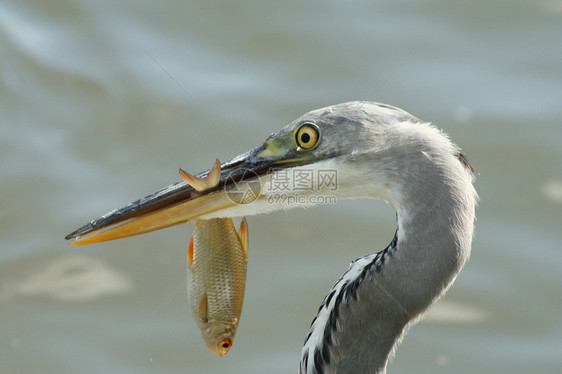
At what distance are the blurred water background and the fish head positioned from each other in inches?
46.7

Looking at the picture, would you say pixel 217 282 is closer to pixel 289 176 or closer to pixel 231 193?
pixel 231 193

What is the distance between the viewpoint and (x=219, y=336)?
10.3ft

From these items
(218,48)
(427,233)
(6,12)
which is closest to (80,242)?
(427,233)

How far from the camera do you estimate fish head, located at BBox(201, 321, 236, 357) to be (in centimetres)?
313

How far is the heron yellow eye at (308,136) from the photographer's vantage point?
303 cm

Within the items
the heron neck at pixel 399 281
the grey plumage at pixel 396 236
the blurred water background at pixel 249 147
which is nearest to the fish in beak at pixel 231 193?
the grey plumage at pixel 396 236

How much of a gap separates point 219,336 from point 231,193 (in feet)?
1.79

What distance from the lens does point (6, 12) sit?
20.1ft

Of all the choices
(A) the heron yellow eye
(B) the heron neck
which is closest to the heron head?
(A) the heron yellow eye

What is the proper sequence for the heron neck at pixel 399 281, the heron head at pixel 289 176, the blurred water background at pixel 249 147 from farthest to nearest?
the blurred water background at pixel 249 147, the heron head at pixel 289 176, the heron neck at pixel 399 281

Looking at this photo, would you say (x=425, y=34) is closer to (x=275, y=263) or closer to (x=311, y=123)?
(x=275, y=263)

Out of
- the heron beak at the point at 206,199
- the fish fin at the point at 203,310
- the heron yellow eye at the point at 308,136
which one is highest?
the heron yellow eye at the point at 308,136

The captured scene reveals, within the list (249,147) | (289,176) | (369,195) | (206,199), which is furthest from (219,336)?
(249,147)

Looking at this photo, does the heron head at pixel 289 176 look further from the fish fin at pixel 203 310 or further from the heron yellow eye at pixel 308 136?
the fish fin at pixel 203 310
